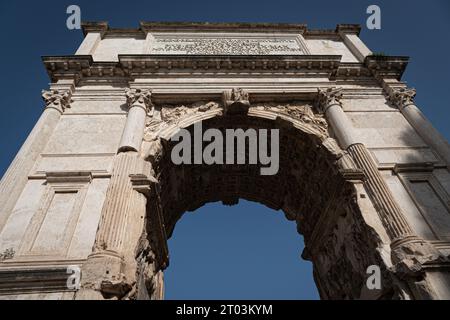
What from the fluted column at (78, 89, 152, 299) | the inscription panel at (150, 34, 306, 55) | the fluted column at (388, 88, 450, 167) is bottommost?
the fluted column at (78, 89, 152, 299)

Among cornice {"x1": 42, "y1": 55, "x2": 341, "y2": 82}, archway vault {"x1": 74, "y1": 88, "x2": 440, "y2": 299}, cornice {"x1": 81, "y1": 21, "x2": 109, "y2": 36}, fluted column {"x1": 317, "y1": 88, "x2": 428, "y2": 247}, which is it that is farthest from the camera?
cornice {"x1": 81, "y1": 21, "x2": 109, "y2": 36}

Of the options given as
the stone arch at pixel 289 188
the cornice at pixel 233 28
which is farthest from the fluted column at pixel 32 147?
the cornice at pixel 233 28

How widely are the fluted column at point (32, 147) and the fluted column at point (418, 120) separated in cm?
1026

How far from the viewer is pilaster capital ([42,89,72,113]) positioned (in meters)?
9.66

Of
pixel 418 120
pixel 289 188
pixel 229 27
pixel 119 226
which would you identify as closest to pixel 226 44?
pixel 229 27

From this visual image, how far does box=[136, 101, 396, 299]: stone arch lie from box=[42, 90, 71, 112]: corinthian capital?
2.64 m

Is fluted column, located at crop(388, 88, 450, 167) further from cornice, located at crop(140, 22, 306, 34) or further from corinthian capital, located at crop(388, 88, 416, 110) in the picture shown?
cornice, located at crop(140, 22, 306, 34)

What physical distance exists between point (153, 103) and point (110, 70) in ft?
6.93

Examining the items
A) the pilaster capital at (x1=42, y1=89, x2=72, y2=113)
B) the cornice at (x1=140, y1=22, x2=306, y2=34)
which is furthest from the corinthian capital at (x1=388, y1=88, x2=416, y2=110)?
the pilaster capital at (x1=42, y1=89, x2=72, y2=113)

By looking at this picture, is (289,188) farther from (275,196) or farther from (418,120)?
(418,120)

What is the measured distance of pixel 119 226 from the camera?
662 cm

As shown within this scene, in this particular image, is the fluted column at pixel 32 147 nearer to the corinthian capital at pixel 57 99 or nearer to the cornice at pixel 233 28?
the corinthian capital at pixel 57 99

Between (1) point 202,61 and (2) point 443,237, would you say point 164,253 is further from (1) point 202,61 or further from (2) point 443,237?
(2) point 443,237

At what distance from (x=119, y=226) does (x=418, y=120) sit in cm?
880
